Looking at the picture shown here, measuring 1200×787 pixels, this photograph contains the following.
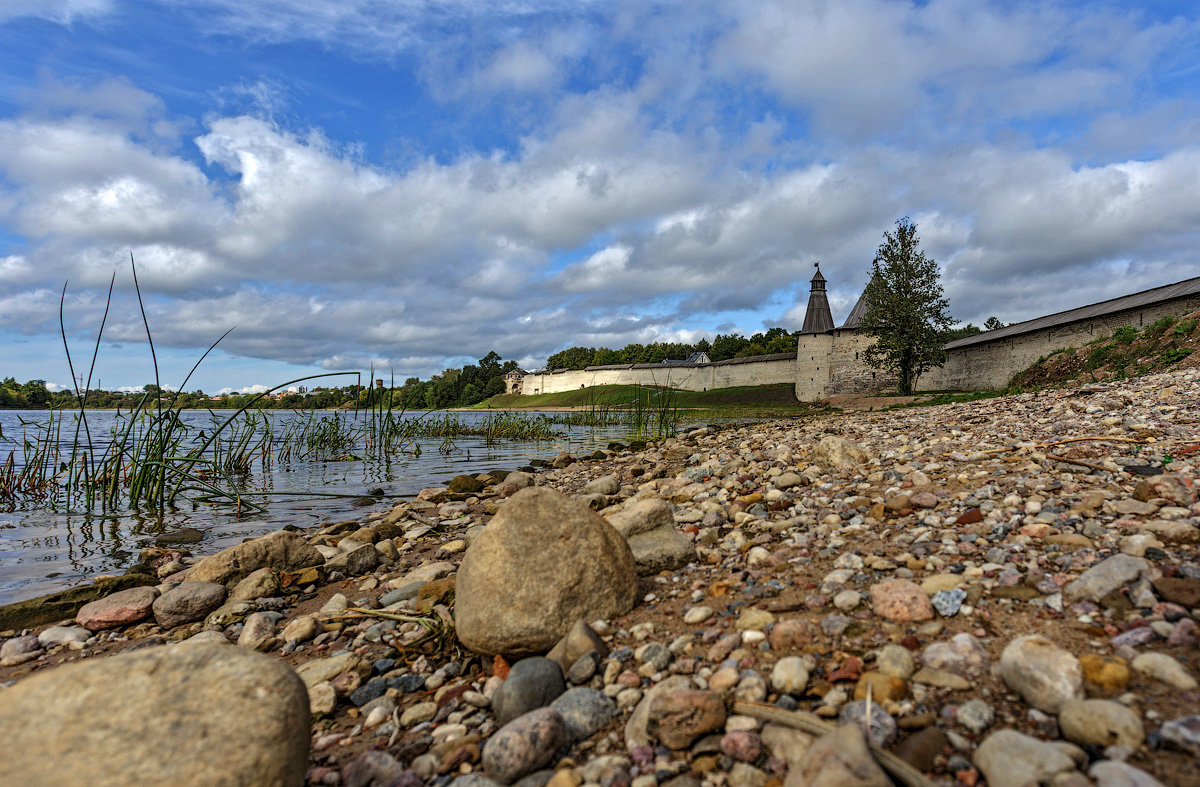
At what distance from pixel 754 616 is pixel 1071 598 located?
3.74 feet

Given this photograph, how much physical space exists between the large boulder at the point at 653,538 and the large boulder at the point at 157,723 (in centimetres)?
182

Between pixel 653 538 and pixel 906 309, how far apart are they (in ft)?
106

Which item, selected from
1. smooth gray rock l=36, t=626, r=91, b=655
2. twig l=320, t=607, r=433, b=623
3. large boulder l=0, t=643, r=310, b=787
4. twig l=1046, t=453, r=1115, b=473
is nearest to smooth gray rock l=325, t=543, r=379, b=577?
twig l=320, t=607, r=433, b=623

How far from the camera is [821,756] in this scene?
4.87ft

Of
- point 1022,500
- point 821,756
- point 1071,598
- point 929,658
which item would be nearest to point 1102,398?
point 1022,500

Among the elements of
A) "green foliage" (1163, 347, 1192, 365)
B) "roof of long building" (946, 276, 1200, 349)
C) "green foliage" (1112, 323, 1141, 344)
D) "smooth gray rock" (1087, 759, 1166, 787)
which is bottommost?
"smooth gray rock" (1087, 759, 1166, 787)

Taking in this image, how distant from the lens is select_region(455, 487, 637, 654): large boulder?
257 cm

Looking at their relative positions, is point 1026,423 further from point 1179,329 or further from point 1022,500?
point 1179,329

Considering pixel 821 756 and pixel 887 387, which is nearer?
pixel 821 756

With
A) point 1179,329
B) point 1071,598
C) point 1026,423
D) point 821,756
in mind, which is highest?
point 1179,329

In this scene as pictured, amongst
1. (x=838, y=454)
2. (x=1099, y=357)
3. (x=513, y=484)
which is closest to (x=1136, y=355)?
(x=1099, y=357)

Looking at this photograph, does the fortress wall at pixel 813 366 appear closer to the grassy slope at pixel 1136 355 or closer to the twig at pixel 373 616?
the grassy slope at pixel 1136 355

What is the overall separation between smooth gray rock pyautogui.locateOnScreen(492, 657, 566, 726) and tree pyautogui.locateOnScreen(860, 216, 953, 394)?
110ft

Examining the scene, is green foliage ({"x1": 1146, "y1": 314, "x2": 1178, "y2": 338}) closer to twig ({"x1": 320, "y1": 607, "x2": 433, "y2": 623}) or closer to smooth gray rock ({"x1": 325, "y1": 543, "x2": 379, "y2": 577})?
smooth gray rock ({"x1": 325, "y1": 543, "x2": 379, "y2": 577})
